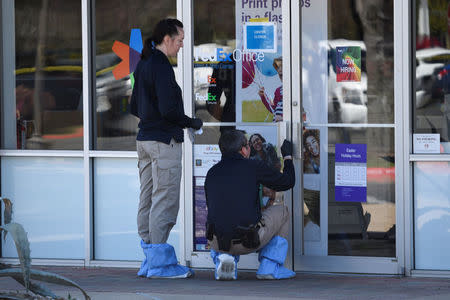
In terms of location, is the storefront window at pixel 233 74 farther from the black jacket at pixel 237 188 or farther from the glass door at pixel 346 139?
the black jacket at pixel 237 188

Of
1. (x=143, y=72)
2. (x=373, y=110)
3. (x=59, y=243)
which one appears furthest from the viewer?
(x=59, y=243)

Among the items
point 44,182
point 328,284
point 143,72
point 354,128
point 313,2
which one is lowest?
point 328,284

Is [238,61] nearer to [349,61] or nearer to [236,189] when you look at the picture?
[349,61]

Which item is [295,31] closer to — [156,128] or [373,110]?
[373,110]

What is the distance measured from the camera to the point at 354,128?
690 cm

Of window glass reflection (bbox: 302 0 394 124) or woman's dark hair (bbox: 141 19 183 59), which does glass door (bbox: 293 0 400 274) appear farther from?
woman's dark hair (bbox: 141 19 183 59)

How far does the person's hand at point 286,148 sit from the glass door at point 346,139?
0.95 ft

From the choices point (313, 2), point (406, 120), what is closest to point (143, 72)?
point (313, 2)

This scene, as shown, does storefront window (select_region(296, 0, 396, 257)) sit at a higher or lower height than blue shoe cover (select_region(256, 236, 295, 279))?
higher

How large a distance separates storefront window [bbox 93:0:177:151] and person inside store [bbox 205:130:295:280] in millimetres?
1324

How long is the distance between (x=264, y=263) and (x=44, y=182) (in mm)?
2299

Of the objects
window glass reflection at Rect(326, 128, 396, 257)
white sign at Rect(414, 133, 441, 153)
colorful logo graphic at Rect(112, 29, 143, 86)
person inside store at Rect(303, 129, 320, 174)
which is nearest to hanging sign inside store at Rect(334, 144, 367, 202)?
window glass reflection at Rect(326, 128, 396, 257)

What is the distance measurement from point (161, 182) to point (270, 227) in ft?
3.00

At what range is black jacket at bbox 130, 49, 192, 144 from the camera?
6.11m
